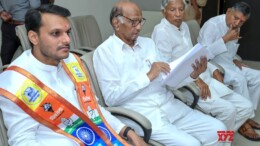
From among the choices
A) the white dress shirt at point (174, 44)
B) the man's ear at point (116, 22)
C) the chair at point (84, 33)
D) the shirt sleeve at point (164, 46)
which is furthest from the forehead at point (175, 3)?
the chair at point (84, 33)

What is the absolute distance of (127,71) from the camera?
1.83 metres

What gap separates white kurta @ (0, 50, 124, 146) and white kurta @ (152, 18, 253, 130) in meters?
0.89

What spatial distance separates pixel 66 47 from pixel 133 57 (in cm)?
59

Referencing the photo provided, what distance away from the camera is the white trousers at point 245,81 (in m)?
2.67

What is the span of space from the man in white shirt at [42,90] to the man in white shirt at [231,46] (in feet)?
4.91

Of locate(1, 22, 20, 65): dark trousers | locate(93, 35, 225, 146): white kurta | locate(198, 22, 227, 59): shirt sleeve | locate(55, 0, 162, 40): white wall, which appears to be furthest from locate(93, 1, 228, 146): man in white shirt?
locate(55, 0, 162, 40): white wall

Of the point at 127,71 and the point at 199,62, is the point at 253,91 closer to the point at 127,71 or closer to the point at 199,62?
the point at 199,62

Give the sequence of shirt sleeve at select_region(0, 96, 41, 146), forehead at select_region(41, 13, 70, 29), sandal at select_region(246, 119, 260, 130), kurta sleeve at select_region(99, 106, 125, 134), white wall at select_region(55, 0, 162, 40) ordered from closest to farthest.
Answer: shirt sleeve at select_region(0, 96, 41, 146) < forehead at select_region(41, 13, 70, 29) < kurta sleeve at select_region(99, 106, 125, 134) < sandal at select_region(246, 119, 260, 130) < white wall at select_region(55, 0, 162, 40)

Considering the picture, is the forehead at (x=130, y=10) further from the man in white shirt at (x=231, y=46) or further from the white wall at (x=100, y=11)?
the white wall at (x=100, y=11)

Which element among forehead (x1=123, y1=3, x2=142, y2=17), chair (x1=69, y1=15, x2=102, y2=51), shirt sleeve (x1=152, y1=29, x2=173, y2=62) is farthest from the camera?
chair (x1=69, y1=15, x2=102, y2=51)

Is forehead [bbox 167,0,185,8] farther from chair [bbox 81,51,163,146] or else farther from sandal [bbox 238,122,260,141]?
sandal [bbox 238,122,260,141]

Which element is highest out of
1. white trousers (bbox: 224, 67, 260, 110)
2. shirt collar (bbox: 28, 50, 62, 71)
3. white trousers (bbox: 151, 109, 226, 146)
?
shirt collar (bbox: 28, 50, 62, 71)

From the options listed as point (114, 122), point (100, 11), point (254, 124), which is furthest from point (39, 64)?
point (100, 11)

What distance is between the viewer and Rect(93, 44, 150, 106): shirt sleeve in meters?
1.75
